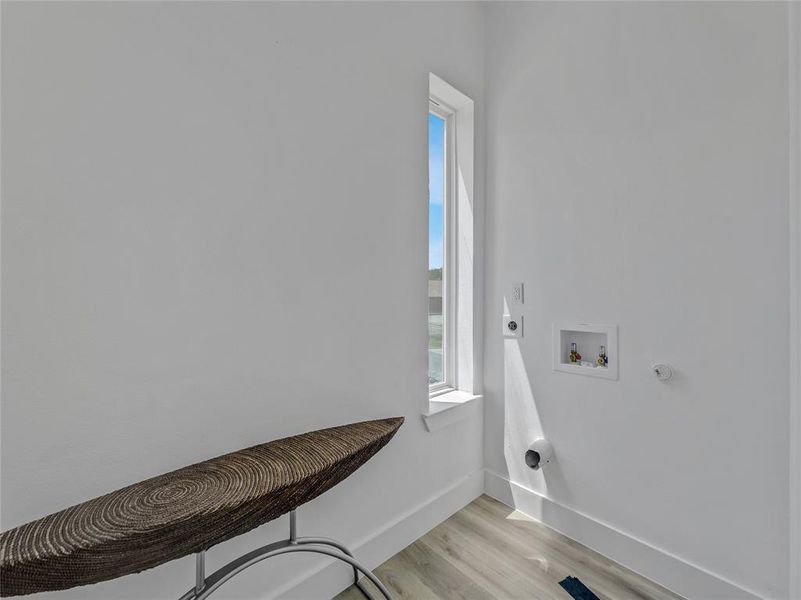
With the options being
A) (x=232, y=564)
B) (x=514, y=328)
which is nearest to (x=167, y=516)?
(x=232, y=564)

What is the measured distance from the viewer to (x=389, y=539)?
5.16 feet

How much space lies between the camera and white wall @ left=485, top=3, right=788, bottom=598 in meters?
1.23

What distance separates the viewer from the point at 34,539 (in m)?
0.71

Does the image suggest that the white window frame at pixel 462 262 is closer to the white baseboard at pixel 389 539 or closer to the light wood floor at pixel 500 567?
the white baseboard at pixel 389 539

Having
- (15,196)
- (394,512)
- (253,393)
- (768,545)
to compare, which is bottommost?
(394,512)

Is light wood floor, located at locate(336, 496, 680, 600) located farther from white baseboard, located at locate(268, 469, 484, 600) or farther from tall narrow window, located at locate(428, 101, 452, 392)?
tall narrow window, located at locate(428, 101, 452, 392)

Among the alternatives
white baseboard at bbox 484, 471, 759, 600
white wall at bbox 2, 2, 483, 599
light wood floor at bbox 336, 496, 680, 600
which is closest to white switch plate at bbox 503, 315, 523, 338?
white wall at bbox 2, 2, 483, 599

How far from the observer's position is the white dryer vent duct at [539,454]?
68.6 inches

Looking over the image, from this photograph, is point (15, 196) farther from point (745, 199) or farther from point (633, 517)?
point (633, 517)

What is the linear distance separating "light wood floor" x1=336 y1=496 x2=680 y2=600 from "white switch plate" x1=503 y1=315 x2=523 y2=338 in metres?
0.91

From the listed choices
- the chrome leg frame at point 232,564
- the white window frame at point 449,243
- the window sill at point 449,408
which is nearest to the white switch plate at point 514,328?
the white window frame at point 449,243

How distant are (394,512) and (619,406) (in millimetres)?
1055

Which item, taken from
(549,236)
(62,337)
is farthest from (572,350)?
(62,337)

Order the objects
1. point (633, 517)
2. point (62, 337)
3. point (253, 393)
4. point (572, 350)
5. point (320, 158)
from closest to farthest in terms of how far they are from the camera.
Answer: point (62, 337), point (253, 393), point (320, 158), point (633, 517), point (572, 350)
